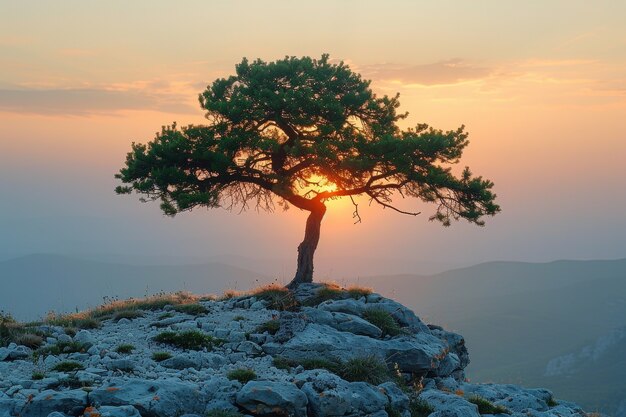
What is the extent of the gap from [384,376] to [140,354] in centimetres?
761

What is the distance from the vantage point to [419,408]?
2080 cm

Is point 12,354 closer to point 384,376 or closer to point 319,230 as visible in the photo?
point 384,376

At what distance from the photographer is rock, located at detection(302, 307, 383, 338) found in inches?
968

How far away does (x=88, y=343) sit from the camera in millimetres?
21422

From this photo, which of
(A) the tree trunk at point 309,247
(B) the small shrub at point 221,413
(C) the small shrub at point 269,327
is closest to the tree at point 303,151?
(A) the tree trunk at point 309,247

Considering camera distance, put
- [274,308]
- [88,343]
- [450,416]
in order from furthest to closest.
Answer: [274,308] → [88,343] → [450,416]

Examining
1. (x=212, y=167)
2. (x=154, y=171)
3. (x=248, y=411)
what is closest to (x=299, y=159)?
(x=212, y=167)

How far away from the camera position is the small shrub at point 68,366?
18.9 m

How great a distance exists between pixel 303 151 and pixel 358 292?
7493mm

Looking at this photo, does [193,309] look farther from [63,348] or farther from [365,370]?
[365,370]

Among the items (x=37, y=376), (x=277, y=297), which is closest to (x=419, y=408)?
(x=277, y=297)

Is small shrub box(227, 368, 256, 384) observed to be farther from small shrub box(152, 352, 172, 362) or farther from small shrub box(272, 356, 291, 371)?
small shrub box(152, 352, 172, 362)

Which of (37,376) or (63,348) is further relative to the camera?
(63,348)

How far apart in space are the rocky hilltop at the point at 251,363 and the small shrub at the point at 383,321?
4cm
